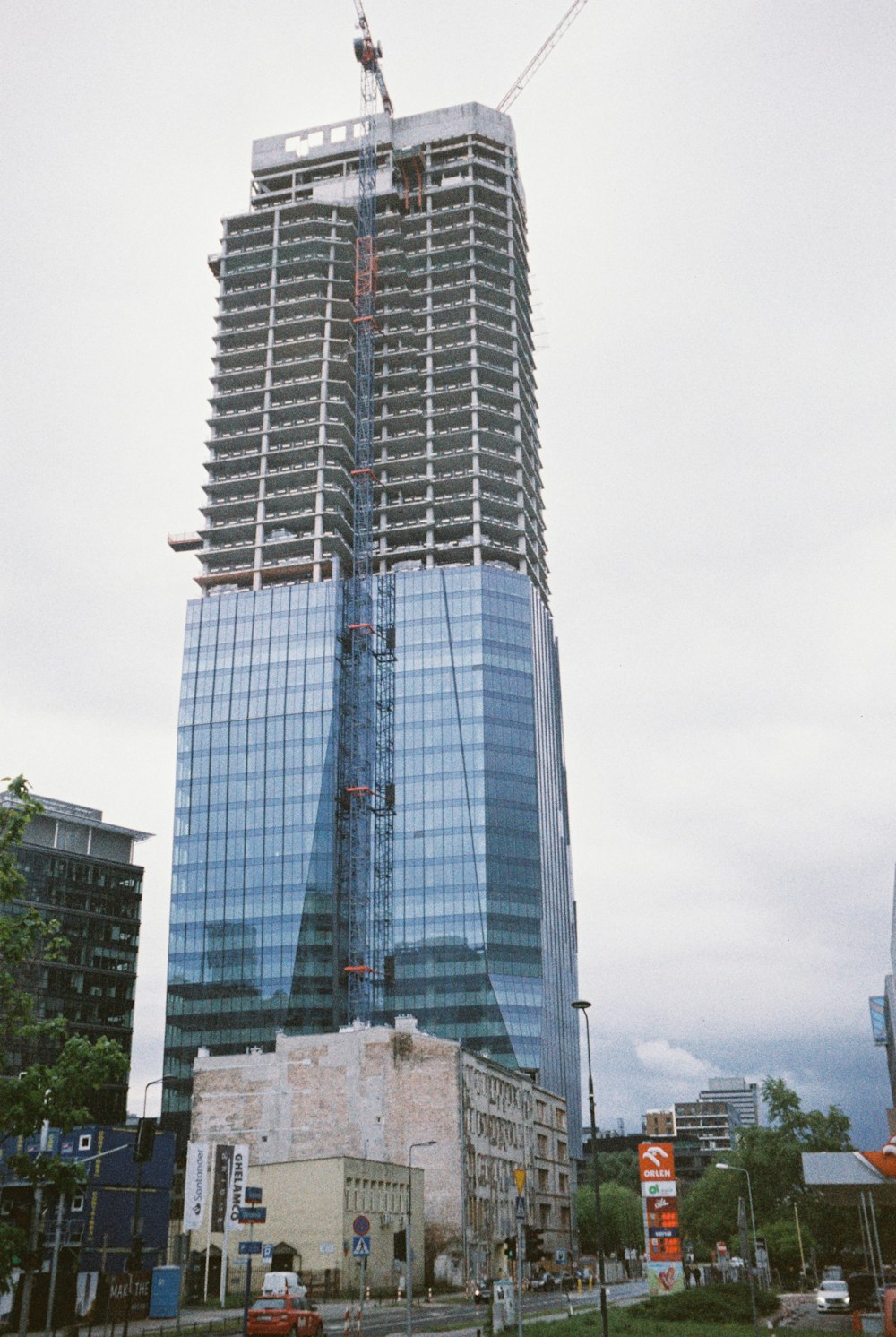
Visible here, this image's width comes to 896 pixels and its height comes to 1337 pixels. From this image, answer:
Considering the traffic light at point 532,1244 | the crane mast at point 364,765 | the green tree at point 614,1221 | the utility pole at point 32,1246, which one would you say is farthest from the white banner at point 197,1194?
the green tree at point 614,1221

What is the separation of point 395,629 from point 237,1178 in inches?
3925

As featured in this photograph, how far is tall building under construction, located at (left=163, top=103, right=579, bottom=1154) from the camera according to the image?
148 m

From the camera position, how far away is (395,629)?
541 feet

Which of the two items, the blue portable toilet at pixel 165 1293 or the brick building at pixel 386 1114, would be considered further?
the brick building at pixel 386 1114

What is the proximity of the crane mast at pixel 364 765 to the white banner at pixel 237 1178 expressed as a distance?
7298 centimetres

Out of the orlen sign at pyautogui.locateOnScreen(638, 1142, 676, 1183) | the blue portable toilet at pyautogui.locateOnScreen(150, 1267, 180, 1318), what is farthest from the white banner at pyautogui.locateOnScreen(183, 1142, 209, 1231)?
the orlen sign at pyautogui.locateOnScreen(638, 1142, 676, 1183)

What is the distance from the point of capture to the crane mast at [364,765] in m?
148

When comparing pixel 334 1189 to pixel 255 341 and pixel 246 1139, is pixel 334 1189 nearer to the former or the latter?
pixel 246 1139

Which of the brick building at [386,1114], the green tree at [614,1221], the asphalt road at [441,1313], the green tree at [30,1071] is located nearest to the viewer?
the green tree at [30,1071]

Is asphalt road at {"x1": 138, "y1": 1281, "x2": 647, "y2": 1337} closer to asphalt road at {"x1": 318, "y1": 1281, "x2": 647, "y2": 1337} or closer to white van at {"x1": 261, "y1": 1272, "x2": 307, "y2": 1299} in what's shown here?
asphalt road at {"x1": 318, "y1": 1281, "x2": 647, "y2": 1337}

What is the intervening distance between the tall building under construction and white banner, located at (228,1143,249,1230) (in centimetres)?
7287

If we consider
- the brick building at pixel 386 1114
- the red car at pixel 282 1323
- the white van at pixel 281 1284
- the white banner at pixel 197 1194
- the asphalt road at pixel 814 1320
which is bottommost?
the asphalt road at pixel 814 1320

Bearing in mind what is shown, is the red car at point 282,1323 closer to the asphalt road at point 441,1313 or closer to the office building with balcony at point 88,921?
the asphalt road at point 441,1313

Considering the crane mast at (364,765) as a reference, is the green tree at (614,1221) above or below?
below
